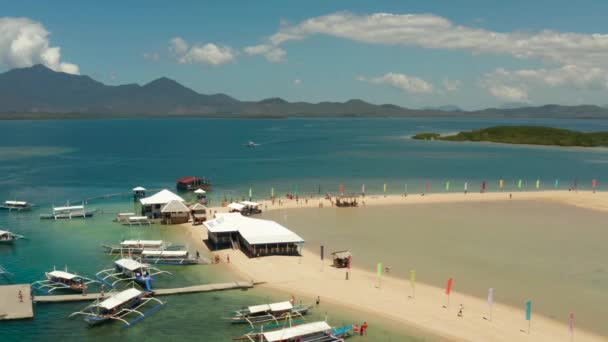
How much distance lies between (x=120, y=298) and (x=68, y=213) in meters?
33.9

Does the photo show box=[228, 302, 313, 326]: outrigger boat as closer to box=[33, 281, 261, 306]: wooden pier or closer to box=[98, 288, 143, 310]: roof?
box=[33, 281, 261, 306]: wooden pier

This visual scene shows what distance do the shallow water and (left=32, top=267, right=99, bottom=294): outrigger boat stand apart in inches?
815

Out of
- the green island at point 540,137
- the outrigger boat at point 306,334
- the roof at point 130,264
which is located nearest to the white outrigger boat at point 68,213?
the roof at point 130,264

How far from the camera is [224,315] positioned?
105 ft

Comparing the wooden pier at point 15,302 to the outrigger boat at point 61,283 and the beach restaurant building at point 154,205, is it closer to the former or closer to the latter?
the outrigger boat at point 61,283

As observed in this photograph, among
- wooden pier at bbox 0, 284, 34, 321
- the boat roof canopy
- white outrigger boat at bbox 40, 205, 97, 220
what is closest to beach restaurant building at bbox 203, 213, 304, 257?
the boat roof canopy

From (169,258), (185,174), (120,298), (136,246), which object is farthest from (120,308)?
(185,174)

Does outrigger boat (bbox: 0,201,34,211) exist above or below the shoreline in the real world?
above

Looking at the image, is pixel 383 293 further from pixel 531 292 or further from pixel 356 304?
pixel 531 292

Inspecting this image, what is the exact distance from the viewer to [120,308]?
1265 inches

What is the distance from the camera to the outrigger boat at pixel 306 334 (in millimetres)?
28469

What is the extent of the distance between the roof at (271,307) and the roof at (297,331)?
2.56m

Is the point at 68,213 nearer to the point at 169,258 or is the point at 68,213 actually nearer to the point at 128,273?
the point at 169,258

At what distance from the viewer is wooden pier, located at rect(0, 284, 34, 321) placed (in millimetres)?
30922
